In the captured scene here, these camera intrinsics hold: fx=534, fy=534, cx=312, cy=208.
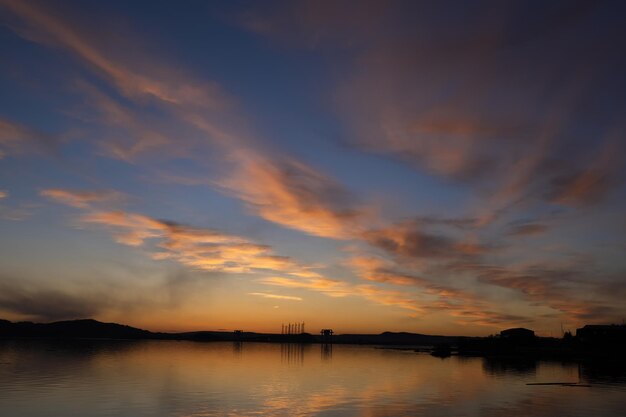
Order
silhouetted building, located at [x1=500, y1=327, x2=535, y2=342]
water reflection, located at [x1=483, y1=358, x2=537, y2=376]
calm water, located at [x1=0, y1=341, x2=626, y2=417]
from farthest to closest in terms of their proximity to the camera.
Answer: silhouetted building, located at [x1=500, y1=327, x2=535, y2=342] → water reflection, located at [x1=483, y1=358, x2=537, y2=376] → calm water, located at [x1=0, y1=341, x2=626, y2=417]

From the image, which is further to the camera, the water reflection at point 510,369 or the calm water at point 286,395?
the water reflection at point 510,369

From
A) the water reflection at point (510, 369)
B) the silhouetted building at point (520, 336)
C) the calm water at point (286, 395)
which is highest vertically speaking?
the silhouetted building at point (520, 336)

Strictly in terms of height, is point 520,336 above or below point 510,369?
above

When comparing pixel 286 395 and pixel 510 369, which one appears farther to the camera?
pixel 510 369

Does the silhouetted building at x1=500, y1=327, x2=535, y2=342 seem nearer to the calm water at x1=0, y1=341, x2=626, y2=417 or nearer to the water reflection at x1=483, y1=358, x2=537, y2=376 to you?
the water reflection at x1=483, y1=358, x2=537, y2=376

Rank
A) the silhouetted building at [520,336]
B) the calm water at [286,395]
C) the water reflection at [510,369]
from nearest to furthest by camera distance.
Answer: the calm water at [286,395] < the water reflection at [510,369] < the silhouetted building at [520,336]

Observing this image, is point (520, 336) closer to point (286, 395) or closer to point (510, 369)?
point (510, 369)

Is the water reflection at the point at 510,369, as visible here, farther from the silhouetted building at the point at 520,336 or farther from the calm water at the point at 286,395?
the silhouetted building at the point at 520,336

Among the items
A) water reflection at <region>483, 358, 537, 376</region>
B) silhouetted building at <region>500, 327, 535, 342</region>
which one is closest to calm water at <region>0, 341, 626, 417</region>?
water reflection at <region>483, 358, 537, 376</region>

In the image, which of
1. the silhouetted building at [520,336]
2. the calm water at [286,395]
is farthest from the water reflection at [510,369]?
the silhouetted building at [520,336]

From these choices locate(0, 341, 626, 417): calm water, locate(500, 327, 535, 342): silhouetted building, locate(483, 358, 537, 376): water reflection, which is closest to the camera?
locate(0, 341, 626, 417): calm water

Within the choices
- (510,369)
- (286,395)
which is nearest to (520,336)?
(510,369)

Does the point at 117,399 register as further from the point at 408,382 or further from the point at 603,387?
the point at 603,387

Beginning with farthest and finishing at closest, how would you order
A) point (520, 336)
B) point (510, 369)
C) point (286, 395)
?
point (520, 336), point (510, 369), point (286, 395)
